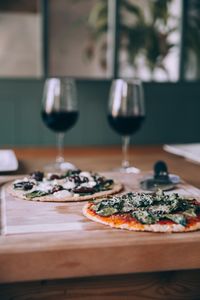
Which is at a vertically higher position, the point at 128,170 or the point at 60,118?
the point at 60,118

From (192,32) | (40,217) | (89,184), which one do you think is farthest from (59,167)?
(192,32)

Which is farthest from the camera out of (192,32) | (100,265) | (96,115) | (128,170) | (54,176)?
(192,32)

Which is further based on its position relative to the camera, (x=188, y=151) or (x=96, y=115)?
(x=96, y=115)

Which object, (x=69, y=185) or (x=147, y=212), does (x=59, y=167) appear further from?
(x=147, y=212)

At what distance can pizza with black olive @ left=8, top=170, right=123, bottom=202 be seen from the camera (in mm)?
723

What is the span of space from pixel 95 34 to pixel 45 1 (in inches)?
19.8

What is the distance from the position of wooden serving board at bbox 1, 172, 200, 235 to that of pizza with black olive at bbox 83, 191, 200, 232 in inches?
0.7

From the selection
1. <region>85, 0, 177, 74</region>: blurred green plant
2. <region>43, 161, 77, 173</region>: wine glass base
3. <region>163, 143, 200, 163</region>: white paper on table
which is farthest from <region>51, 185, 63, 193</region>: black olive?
<region>85, 0, 177, 74</region>: blurred green plant

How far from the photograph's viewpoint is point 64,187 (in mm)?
764

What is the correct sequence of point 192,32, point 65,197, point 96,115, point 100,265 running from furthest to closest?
point 192,32, point 96,115, point 65,197, point 100,265

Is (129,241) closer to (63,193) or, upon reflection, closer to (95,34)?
(63,193)

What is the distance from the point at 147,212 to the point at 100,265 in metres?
0.10

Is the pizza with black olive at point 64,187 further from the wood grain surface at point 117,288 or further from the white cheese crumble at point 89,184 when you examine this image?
the wood grain surface at point 117,288

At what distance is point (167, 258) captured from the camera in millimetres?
575
